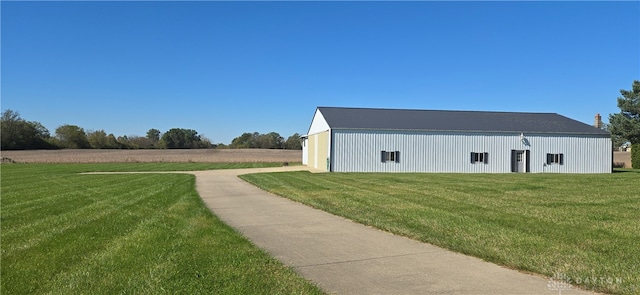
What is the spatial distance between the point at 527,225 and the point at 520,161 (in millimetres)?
26959

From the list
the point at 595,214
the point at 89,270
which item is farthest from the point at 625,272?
the point at 89,270

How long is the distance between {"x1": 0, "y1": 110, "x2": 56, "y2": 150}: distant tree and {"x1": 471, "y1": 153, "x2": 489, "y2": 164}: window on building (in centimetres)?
8229

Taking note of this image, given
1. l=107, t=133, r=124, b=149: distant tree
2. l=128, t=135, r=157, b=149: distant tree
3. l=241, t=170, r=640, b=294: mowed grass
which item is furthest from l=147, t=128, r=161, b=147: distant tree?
l=241, t=170, r=640, b=294: mowed grass

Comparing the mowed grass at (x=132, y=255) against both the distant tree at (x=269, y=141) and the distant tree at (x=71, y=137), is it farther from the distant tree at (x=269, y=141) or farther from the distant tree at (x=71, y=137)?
the distant tree at (x=269, y=141)

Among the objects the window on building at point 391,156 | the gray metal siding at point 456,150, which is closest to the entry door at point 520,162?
the gray metal siding at point 456,150

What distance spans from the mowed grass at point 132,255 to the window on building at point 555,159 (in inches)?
1195

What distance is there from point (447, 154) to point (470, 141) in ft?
7.12

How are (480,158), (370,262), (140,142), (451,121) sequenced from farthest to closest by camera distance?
1. (140,142)
2. (451,121)
3. (480,158)
4. (370,262)

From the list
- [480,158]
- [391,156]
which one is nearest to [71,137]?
[391,156]

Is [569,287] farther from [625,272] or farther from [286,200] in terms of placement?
[286,200]

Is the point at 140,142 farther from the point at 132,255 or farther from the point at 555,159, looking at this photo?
the point at 132,255

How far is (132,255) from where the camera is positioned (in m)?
5.75

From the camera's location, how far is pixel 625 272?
4.79 m

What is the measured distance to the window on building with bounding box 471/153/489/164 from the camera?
31.5 metres
